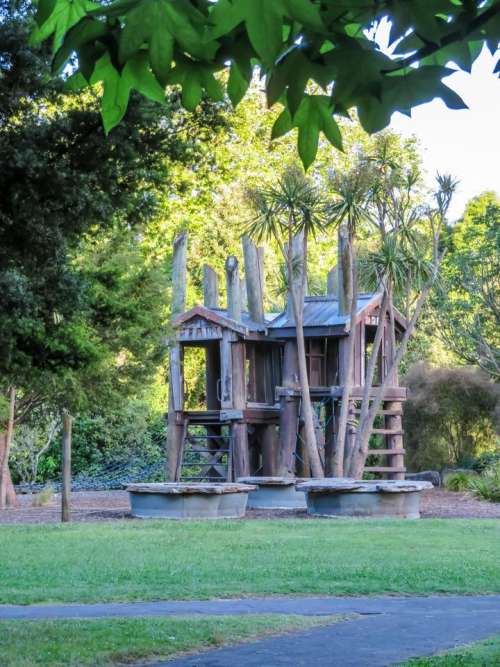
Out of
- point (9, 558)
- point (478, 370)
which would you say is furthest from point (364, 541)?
point (478, 370)

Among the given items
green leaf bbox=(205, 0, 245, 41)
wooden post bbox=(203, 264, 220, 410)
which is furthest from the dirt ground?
green leaf bbox=(205, 0, 245, 41)

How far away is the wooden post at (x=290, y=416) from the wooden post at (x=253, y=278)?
1.59m

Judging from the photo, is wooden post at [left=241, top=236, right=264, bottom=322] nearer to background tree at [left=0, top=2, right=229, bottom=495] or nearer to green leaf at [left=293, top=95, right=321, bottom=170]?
background tree at [left=0, top=2, right=229, bottom=495]

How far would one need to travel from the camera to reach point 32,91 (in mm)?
12695

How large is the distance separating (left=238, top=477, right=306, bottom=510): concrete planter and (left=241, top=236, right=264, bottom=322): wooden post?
5.89 meters

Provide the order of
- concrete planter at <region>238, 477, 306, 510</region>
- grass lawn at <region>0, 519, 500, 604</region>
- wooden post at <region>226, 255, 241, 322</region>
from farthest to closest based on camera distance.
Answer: wooden post at <region>226, 255, 241, 322</region> → concrete planter at <region>238, 477, 306, 510</region> → grass lawn at <region>0, 519, 500, 604</region>

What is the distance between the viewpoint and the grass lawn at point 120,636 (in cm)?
718

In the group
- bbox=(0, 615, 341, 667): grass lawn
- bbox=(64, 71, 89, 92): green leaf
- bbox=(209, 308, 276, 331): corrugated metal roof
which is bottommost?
bbox=(0, 615, 341, 667): grass lawn

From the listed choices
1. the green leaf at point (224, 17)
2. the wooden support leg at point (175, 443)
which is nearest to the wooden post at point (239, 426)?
the wooden support leg at point (175, 443)

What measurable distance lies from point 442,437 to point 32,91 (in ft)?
93.4

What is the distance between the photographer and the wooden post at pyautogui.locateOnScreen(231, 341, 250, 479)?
96.3 feet

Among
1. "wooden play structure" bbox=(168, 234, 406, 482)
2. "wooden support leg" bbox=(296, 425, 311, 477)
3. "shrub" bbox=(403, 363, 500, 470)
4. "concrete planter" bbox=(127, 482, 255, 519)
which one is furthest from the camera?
"shrub" bbox=(403, 363, 500, 470)

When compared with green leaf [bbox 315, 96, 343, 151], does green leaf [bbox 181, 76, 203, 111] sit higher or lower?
higher

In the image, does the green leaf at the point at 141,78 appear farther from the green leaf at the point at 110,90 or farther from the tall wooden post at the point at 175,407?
the tall wooden post at the point at 175,407
